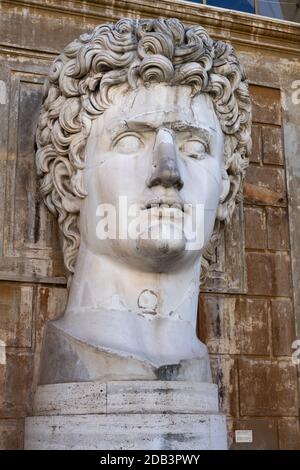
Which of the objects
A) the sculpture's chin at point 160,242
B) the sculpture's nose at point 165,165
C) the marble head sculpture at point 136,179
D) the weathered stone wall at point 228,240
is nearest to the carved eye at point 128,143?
the marble head sculpture at point 136,179

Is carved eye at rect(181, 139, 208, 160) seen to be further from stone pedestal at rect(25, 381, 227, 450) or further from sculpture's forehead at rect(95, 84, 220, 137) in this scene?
stone pedestal at rect(25, 381, 227, 450)

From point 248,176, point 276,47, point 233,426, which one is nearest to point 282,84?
point 276,47

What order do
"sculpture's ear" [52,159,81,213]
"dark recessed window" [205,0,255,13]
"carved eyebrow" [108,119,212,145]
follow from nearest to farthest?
1. "carved eyebrow" [108,119,212,145]
2. "sculpture's ear" [52,159,81,213]
3. "dark recessed window" [205,0,255,13]

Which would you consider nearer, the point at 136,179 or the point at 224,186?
the point at 136,179

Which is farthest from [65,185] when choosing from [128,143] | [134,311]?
[134,311]

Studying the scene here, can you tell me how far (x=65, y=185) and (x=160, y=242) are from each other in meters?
0.89

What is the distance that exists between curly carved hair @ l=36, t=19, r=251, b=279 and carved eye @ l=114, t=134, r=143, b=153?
25cm

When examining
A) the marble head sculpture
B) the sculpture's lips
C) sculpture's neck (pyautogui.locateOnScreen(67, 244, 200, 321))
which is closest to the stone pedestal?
the marble head sculpture

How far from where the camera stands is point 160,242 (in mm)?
4098

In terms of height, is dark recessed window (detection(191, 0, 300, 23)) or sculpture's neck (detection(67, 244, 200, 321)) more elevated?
dark recessed window (detection(191, 0, 300, 23))

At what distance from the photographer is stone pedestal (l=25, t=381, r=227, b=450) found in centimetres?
369

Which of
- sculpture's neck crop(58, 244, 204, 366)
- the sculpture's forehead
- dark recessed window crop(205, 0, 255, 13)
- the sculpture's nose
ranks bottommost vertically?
sculpture's neck crop(58, 244, 204, 366)

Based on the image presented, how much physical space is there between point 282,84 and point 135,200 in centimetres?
240

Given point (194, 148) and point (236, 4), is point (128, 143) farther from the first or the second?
point (236, 4)
